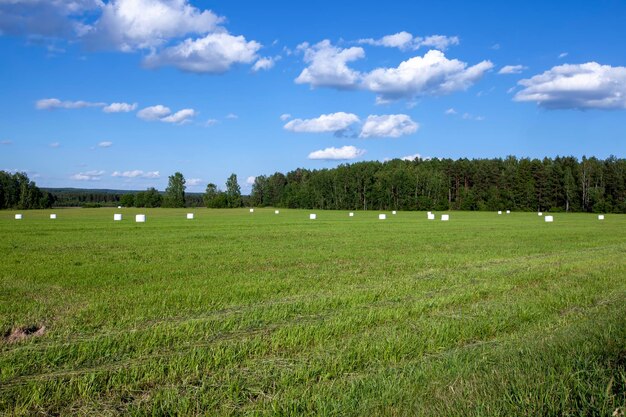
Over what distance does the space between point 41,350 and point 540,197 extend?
5444 inches

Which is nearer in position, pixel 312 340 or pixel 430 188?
pixel 312 340

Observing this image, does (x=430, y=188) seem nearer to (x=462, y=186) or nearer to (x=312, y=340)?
(x=462, y=186)

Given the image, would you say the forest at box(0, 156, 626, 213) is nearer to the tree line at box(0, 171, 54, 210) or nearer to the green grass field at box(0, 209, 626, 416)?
the tree line at box(0, 171, 54, 210)

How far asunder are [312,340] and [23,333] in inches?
191

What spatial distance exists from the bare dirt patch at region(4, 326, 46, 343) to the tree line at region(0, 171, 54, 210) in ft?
494


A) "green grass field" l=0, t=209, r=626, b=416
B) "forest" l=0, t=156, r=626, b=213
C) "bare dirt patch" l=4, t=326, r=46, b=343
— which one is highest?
"forest" l=0, t=156, r=626, b=213

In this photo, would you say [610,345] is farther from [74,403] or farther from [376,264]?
[376,264]

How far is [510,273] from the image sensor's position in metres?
16.3

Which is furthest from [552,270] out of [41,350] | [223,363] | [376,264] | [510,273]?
[41,350]

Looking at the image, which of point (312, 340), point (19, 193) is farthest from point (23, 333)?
point (19, 193)

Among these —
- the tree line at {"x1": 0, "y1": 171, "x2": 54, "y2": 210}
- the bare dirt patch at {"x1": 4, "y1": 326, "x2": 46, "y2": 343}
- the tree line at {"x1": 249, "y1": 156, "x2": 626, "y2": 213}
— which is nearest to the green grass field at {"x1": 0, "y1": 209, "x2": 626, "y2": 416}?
the bare dirt patch at {"x1": 4, "y1": 326, "x2": 46, "y2": 343}

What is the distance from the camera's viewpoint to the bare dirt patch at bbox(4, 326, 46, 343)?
826 centimetres

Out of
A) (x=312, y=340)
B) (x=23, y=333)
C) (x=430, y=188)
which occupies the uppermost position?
(x=430, y=188)

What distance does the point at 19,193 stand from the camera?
150 meters
